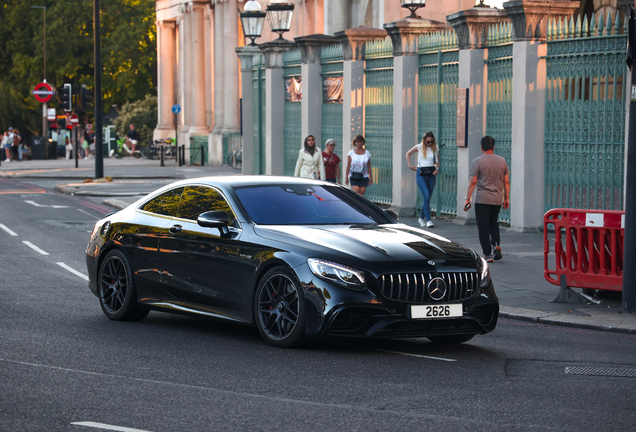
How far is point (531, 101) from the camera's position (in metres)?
16.7

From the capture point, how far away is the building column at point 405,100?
2017 centimetres

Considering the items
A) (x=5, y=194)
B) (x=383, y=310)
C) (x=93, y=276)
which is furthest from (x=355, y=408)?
(x=5, y=194)

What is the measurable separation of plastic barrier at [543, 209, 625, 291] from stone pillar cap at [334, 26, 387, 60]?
11.9m

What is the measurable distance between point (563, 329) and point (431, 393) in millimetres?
3380

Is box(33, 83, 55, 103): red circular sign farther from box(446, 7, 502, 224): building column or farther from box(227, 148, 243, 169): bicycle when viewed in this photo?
box(446, 7, 502, 224): building column

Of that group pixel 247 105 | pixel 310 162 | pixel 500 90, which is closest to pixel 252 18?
pixel 247 105

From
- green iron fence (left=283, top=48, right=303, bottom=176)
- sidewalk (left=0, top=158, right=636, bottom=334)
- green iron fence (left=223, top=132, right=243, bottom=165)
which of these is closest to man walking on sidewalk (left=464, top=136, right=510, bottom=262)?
sidewalk (left=0, top=158, right=636, bottom=334)

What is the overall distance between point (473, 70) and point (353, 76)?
4646mm

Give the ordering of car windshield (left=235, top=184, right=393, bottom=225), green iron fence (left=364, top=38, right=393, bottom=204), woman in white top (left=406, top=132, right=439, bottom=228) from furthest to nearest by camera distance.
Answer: green iron fence (left=364, top=38, right=393, bottom=204) < woman in white top (left=406, top=132, right=439, bottom=228) < car windshield (left=235, top=184, right=393, bottom=225)

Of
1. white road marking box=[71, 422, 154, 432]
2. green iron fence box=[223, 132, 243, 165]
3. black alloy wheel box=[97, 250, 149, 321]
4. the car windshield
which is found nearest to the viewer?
white road marking box=[71, 422, 154, 432]

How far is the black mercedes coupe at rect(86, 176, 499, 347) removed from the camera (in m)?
7.66

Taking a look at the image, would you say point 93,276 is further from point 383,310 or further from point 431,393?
point 431,393

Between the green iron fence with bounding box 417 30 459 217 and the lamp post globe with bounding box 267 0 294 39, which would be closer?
the green iron fence with bounding box 417 30 459 217

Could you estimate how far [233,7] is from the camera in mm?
49062
